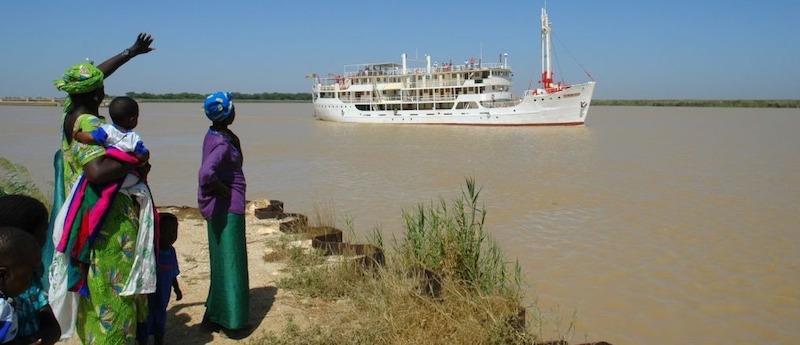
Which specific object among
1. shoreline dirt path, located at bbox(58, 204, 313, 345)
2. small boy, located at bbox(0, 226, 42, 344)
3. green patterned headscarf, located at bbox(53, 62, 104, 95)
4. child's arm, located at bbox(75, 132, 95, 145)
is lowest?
shoreline dirt path, located at bbox(58, 204, 313, 345)

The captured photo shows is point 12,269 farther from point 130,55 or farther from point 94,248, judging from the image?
point 130,55

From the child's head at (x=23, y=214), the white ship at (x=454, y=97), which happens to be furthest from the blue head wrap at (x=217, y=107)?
the white ship at (x=454, y=97)

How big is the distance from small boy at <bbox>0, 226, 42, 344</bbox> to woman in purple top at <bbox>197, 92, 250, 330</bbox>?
1243mm

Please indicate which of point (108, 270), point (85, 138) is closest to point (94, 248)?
point (108, 270)

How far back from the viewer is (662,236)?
673 centimetres

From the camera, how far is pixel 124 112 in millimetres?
2494

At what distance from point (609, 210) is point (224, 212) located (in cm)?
659

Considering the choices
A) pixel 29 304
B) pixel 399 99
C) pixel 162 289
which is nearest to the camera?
pixel 29 304

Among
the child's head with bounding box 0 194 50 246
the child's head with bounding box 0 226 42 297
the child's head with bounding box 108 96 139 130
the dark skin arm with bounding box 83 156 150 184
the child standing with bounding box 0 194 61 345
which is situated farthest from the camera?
the child's head with bounding box 108 96 139 130

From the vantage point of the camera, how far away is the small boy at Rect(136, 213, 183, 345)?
2.88 metres

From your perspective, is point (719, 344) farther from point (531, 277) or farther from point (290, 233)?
point (290, 233)

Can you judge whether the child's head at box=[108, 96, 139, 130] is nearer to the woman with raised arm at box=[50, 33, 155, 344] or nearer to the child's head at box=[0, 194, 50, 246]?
the woman with raised arm at box=[50, 33, 155, 344]

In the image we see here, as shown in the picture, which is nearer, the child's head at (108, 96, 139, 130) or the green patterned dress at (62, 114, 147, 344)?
the green patterned dress at (62, 114, 147, 344)

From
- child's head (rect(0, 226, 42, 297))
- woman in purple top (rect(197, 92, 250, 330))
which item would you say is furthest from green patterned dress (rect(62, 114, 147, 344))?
child's head (rect(0, 226, 42, 297))
